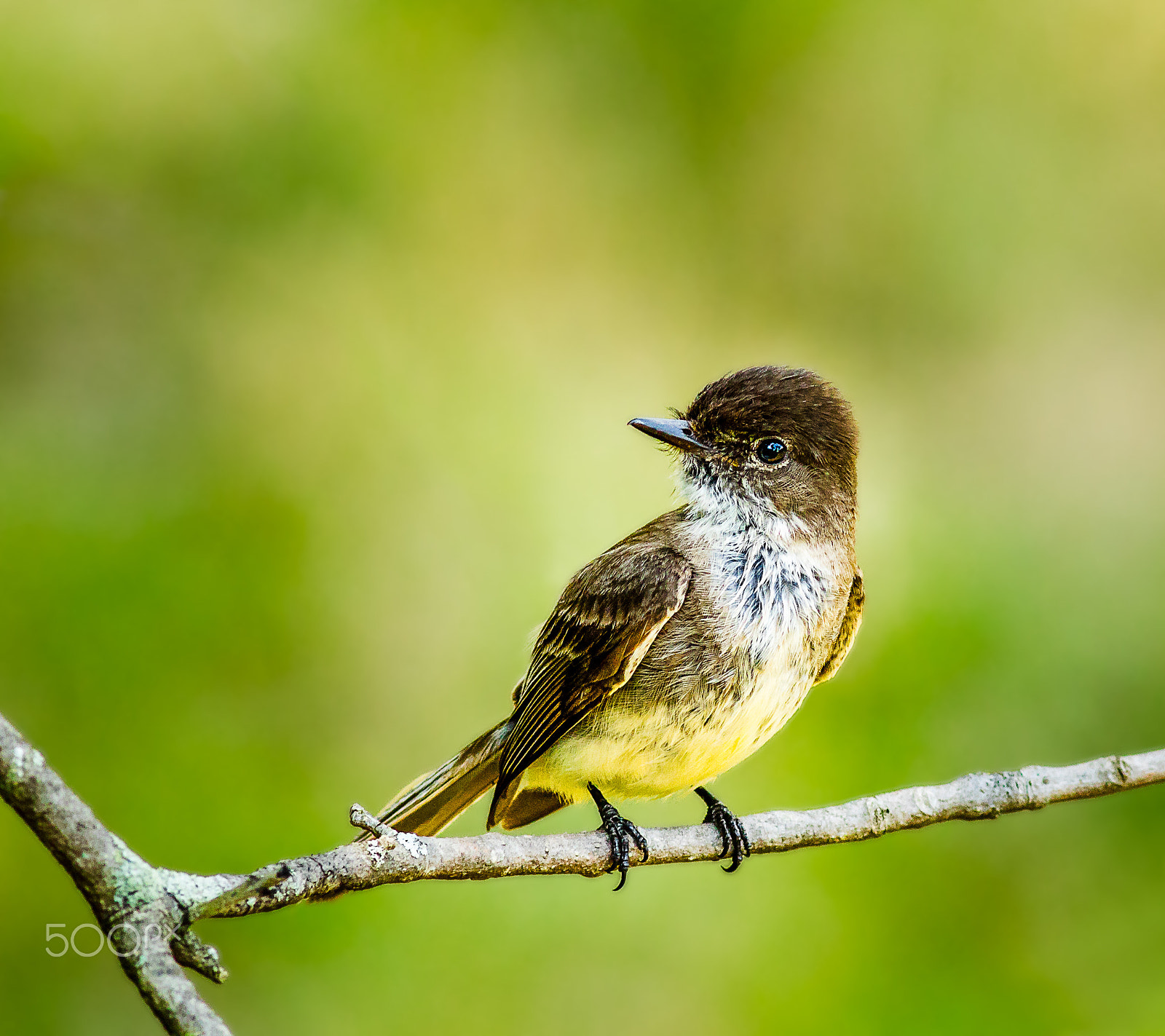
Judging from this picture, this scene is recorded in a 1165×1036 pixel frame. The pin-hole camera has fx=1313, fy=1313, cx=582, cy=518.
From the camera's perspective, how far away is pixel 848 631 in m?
3.91

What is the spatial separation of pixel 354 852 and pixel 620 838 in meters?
1.11

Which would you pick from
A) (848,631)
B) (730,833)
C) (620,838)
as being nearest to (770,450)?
(848,631)

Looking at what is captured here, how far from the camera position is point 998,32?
21.8ft

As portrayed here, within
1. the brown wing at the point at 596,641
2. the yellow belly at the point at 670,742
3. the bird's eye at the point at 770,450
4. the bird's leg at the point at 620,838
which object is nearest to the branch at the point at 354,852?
the bird's leg at the point at 620,838

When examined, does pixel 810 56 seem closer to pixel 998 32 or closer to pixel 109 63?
pixel 998 32

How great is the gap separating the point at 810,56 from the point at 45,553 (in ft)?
14.9

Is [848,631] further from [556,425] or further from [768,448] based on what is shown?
[556,425]

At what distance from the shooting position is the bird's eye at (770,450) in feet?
12.9

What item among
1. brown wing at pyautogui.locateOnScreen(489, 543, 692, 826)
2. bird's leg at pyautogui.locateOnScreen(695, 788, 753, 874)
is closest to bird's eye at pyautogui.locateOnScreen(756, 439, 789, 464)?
brown wing at pyautogui.locateOnScreen(489, 543, 692, 826)

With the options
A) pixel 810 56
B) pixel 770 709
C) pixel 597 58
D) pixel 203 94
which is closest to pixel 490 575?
pixel 770 709

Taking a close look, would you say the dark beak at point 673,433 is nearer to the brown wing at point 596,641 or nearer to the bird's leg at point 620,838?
the brown wing at point 596,641

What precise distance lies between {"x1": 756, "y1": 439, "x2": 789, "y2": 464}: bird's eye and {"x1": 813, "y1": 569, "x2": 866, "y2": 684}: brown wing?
440 mm

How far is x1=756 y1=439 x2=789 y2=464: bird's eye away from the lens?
3.93 metres

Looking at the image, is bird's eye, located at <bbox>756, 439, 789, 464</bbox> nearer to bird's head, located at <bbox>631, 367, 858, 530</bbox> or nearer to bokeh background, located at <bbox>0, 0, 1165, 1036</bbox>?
bird's head, located at <bbox>631, 367, 858, 530</bbox>
